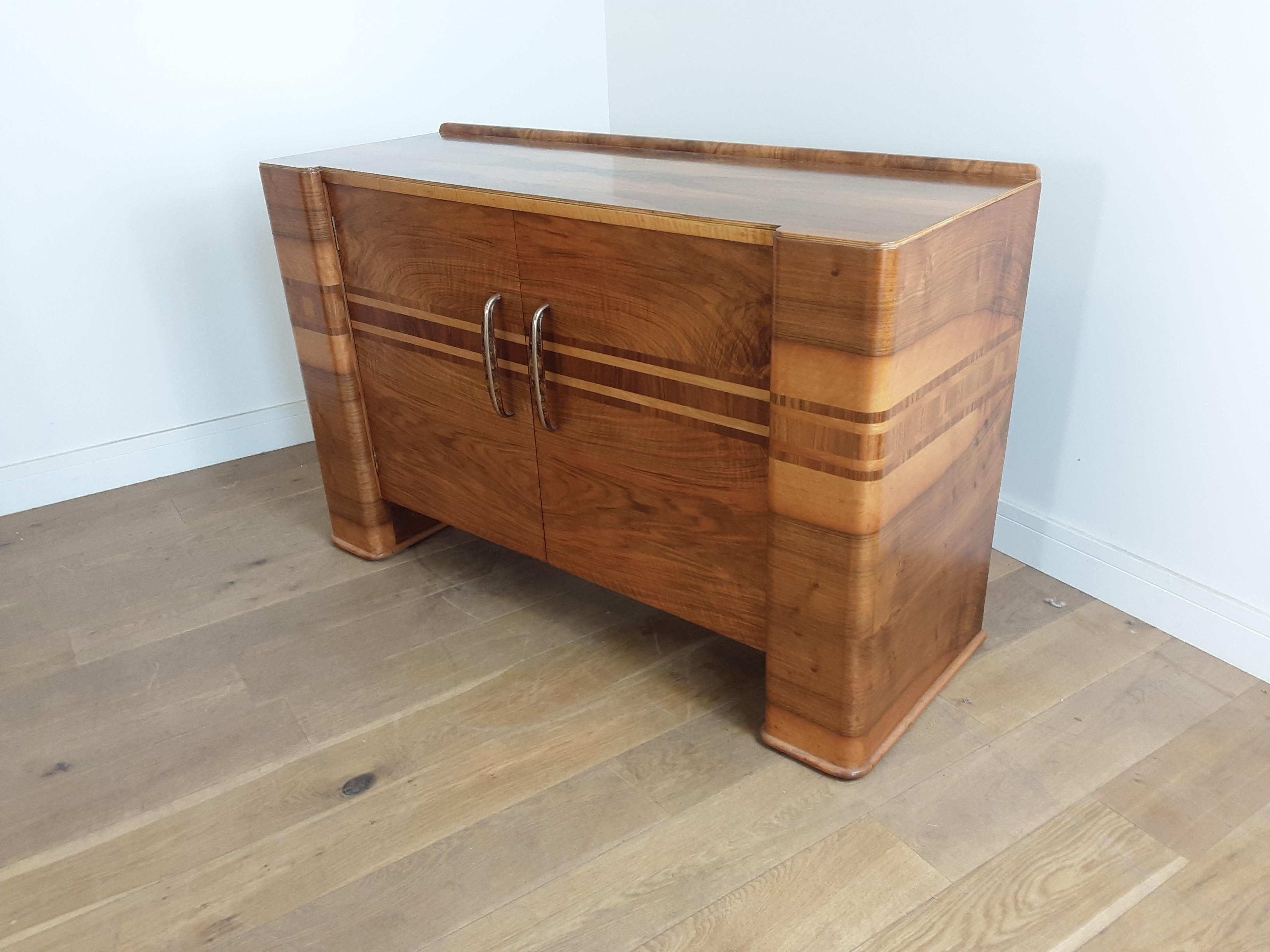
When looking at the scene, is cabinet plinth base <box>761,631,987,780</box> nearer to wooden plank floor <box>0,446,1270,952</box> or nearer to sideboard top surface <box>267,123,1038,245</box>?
wooden plank floor <box>0,446,1270,952</box>

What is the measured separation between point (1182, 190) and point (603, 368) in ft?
2.86

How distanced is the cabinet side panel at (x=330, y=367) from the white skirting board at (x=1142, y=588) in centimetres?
114

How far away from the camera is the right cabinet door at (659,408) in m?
1.21

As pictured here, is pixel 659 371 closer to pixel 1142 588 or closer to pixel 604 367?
pixel 604 367

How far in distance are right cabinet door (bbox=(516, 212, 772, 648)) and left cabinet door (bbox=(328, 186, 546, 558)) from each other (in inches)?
2.3

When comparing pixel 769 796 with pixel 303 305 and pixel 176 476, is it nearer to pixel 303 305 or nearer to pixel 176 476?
pixel 303 305

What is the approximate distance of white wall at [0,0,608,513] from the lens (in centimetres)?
203

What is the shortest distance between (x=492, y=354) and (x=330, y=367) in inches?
18.2

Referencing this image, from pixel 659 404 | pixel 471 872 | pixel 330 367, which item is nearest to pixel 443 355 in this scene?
pixel 330 367

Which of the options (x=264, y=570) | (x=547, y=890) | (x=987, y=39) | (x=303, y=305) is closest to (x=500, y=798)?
(x=547, y=890)

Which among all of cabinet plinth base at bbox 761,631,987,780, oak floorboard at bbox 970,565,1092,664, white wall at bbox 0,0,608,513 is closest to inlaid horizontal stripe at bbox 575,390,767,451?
cabinet plinth base at bbox 761,631,987,780

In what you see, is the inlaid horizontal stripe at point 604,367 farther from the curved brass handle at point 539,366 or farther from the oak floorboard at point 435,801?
the oak floorboard at point 435,801

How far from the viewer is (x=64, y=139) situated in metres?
2.04


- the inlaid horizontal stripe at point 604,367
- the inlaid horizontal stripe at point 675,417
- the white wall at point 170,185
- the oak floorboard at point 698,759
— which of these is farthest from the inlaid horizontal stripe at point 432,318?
the white wall at point 170,185
